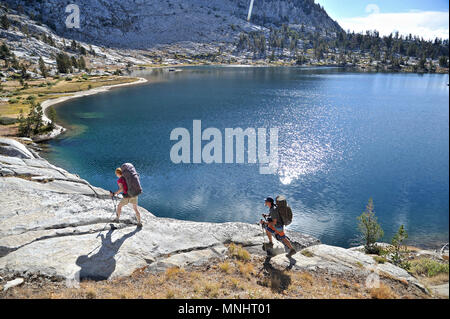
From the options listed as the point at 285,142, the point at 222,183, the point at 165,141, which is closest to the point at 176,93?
the point at 165,141

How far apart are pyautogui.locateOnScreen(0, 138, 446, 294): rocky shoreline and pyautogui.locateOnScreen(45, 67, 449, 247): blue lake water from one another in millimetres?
8297

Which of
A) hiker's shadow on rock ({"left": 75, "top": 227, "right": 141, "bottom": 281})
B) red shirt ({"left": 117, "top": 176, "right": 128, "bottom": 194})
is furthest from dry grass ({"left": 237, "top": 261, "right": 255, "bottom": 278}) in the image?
red shirt ({"left": 117, "top": 176, "right": 128, "bottom": 194})

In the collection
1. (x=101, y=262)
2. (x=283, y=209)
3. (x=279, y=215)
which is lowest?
(x=101, y=262)

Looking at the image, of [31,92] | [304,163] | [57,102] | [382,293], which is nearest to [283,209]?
[382,293]

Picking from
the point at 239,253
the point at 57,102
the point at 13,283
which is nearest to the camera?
the point at 13,283

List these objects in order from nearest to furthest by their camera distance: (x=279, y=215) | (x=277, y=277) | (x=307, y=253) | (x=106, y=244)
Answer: (x=277, y=277), (x=279, y=215), (x=106, y=244), (x=307, y=253)

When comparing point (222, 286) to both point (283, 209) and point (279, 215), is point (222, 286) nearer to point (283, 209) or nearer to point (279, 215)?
point (279, 215)

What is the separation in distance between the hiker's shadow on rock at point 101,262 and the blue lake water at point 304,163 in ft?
38.9

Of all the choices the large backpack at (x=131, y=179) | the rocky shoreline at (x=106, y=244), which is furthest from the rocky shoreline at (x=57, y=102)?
the large backpack at (x=131, y=179)

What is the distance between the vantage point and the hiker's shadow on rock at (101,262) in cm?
1139

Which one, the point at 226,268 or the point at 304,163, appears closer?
the point at 226,268

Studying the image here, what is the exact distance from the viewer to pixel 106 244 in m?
13.3

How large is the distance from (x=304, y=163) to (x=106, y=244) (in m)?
28.7

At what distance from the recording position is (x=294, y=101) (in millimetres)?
80562
